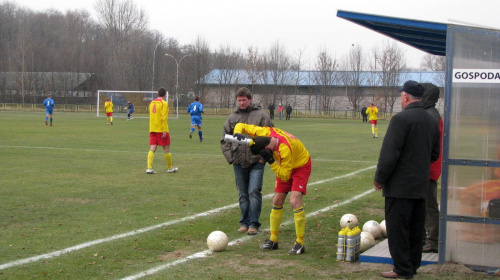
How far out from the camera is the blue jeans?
8055mm

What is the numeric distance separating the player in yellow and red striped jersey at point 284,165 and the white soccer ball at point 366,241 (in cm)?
77

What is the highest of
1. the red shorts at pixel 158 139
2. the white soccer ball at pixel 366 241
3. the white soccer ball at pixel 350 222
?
the red shorts at pixel 158 139

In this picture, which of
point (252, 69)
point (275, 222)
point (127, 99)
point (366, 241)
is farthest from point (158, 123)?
point (252, 69)

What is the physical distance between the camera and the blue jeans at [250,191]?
8.05 meters

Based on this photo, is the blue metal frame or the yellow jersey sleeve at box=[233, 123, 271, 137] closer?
the blue metal frame

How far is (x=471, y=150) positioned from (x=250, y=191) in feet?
10.4

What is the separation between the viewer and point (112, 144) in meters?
23.1

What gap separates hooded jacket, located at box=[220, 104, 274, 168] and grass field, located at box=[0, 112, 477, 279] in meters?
1.06

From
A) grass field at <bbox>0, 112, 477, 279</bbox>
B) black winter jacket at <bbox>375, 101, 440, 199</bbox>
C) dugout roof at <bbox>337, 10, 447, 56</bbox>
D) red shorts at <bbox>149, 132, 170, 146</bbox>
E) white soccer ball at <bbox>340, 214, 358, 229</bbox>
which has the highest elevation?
dugout roof at <bbox>337, 10, 447, 56</bbox>

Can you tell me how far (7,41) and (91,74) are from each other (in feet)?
60.1

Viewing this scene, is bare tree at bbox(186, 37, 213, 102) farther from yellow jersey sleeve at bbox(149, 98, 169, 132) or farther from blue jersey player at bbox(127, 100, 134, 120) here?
yellow jersey sleeve at bbox(149, 98, 169, 132)

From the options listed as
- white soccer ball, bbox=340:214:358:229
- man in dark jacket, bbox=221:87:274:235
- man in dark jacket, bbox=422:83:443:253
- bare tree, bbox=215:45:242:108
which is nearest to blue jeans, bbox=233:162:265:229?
man in dark jacket, bbox=221:87:274:235

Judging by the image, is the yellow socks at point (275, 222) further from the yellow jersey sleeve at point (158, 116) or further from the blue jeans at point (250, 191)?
the yellow jersey sleeve at point (158, 116)

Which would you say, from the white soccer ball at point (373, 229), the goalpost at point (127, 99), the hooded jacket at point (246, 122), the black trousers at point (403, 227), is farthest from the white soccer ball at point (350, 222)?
the goalpost at point (127, 99)
